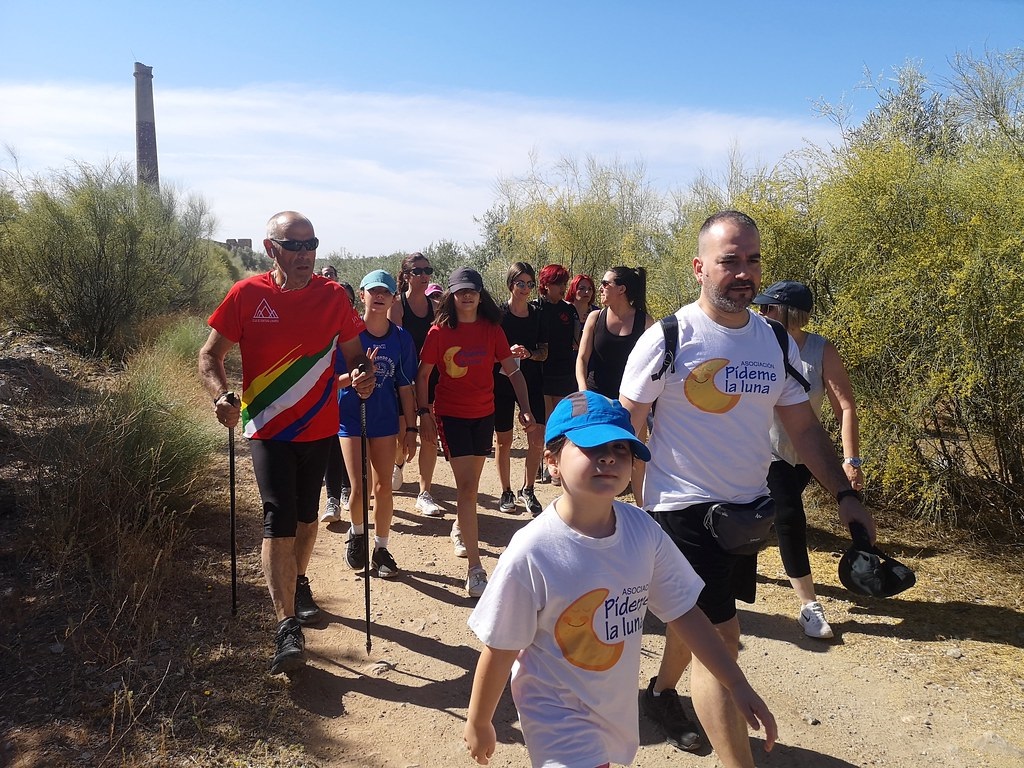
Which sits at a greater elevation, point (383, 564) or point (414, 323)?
point (414, 323)

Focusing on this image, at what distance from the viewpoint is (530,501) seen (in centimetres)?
646

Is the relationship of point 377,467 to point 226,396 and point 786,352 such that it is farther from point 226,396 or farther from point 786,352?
point 786,352

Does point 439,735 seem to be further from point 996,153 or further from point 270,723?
point 996,153

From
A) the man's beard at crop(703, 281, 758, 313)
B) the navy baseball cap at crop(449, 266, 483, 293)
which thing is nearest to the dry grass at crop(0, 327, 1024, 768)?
the navy baseball cap at crop(449, 266, 483, 293)

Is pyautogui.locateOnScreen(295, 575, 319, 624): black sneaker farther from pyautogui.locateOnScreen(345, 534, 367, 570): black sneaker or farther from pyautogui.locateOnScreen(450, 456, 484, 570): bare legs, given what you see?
pyautogui.locateOnScreen(450, 456, 484, 570): bare legs

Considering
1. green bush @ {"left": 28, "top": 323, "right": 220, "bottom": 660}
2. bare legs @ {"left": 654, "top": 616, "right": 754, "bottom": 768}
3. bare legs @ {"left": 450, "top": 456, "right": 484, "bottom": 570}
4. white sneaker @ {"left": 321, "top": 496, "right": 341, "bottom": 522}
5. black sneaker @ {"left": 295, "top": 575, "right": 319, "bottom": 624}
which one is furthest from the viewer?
white sneaker @ {"left": 321, "top": 496, "right": 341, "bottom": 522}

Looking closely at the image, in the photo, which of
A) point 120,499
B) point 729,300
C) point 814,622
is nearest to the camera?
point 729,300

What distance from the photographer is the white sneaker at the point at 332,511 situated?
20.1 ft

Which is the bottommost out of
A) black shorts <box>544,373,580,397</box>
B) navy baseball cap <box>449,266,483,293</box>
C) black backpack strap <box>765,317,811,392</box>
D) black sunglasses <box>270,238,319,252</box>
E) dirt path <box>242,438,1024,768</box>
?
dirt path <box>242,438,1024,768</box>

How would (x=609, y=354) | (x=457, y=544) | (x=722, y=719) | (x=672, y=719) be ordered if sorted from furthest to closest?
(x=457, y=544)
(x=609, y=354)
(x=672, y=719)
(x=722, y=719)

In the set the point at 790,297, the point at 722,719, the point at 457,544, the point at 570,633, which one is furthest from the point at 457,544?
the point at 570,633

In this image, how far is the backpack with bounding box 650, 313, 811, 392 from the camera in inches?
108

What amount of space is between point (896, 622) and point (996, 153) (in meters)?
4.15

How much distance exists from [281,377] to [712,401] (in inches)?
89.9
